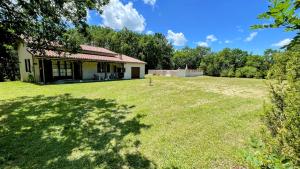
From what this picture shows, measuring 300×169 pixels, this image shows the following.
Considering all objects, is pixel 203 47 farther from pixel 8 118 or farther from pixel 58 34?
pixel 8 118

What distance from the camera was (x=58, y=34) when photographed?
9.43 m

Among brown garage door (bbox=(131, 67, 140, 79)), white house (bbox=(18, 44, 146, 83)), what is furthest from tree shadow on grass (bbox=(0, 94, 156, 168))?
brown garage door (bbox=(131, 67, 140, 79))

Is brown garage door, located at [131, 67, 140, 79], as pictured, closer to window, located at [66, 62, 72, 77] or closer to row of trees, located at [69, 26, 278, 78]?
window, located at [66, 62, 72, 77]

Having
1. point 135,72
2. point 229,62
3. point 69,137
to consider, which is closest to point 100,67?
point 135,72

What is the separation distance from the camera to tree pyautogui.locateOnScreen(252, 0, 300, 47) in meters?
1.00

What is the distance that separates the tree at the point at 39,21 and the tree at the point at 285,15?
862cm

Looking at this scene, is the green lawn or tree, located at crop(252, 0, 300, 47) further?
the green lawn

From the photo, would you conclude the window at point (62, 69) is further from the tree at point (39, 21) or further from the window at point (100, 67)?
the tree at point (39, 21)

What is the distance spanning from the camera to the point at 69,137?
4.72 m

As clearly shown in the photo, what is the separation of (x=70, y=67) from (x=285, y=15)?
20.2 m

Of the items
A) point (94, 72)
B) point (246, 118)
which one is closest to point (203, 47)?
point (94, 72)

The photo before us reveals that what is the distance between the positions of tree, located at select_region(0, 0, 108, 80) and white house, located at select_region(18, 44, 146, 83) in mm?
3850

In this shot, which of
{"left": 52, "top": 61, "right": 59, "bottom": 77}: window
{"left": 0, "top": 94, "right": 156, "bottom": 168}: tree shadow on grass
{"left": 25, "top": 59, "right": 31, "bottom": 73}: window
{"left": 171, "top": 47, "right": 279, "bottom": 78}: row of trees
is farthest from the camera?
{"left": 171, "top": 47, "right": 279, "bottom": 78}: row of trees

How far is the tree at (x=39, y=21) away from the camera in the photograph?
24.9 ft
